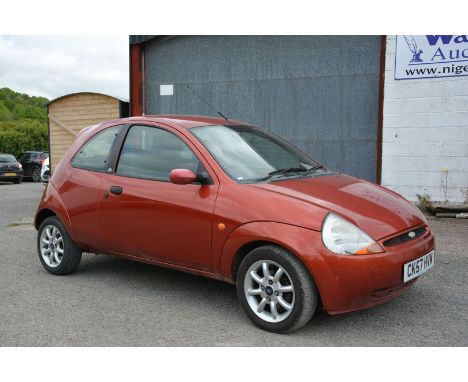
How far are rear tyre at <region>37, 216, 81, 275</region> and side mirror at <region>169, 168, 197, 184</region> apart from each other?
1739mm

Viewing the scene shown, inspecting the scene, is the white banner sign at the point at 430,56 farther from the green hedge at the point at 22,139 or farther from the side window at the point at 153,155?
the green hedge at the point at 22,139

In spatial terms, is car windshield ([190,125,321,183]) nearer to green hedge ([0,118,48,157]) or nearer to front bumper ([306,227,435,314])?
front bumper ([306,227,435,314])

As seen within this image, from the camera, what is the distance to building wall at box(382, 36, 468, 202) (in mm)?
8609

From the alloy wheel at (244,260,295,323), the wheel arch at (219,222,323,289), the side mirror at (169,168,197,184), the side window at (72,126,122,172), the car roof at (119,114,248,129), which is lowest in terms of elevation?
the alloy wheel at (244,260,295,323)

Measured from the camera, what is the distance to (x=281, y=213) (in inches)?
145

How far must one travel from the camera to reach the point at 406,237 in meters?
3.79

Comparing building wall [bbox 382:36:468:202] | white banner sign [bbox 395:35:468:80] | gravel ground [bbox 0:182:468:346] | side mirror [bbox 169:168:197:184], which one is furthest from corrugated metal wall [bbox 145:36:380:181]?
side mirror [bbox 169:168:197:184]

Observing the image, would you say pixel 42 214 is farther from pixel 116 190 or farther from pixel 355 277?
pixel 355 277

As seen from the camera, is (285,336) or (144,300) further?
(144,300)

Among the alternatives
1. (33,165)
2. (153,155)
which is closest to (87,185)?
(153,155)

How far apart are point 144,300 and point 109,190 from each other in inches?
41.2

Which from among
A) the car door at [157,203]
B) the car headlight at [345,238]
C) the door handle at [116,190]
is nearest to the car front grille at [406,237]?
the car headlight at [345,238]

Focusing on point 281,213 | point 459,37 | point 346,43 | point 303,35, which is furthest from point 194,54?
point 281,213

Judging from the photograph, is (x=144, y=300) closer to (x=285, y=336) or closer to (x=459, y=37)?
(x=285, y=336)
